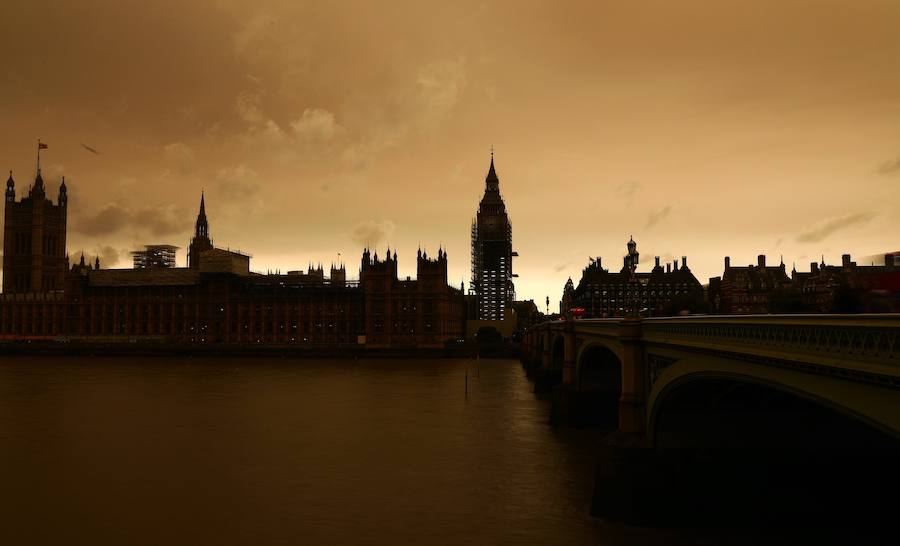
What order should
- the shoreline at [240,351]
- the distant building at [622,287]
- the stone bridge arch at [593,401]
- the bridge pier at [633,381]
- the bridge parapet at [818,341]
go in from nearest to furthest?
the bridge parapet at [818,341] → the bridge pier at [633,381] → the stone bridge arch at [593,401] → the shoreline at [240,351] → the distant building at [622,287]

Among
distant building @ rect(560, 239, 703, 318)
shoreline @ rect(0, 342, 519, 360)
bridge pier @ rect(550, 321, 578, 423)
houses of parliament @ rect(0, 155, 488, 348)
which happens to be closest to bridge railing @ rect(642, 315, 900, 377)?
bridge pier @ rect(550, 321, 578, 423)

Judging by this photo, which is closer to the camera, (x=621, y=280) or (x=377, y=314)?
(x=377, y=314)

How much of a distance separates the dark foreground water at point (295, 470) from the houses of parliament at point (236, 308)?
8949cm

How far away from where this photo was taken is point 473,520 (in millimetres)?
28703

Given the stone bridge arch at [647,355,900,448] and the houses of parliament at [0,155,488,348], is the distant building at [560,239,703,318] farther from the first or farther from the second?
the stone bridge arch at [647,355,900,448]

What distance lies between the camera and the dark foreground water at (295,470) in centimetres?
2723

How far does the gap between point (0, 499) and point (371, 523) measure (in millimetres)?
15943

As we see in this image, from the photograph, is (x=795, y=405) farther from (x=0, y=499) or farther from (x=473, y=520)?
(x=0, y=499)

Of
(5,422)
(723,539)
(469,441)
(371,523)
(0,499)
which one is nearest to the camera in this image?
(723,539)

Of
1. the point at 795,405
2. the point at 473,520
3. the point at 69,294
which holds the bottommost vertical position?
the point at 473,520

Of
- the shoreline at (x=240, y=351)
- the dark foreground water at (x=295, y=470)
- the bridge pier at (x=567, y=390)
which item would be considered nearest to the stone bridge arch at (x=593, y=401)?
the bridge pier at (x=567, y=390)

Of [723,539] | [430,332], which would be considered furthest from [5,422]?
[430,332]

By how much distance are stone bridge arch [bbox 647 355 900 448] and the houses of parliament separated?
129m

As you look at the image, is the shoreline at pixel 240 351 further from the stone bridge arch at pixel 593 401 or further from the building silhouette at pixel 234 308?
the stone bridge arch at pixel 593 401
